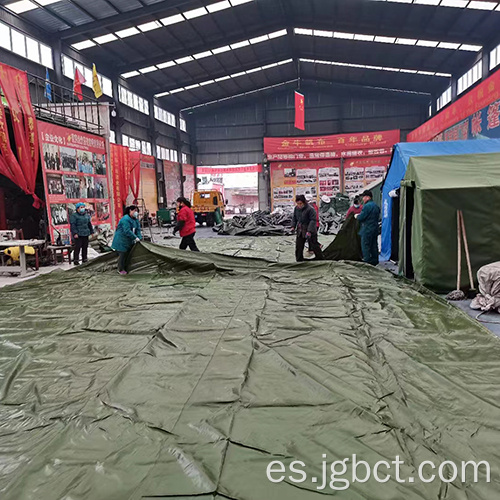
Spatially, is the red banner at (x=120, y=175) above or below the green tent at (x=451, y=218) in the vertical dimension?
above

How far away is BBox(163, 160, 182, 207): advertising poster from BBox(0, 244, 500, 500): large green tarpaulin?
2149 cm

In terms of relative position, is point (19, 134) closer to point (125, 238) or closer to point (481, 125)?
point (125, 238)

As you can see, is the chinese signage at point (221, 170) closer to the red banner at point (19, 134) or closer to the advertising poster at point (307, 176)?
the advertising poster at point (307, 176)

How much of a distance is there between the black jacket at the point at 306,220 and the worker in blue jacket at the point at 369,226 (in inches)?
35.5

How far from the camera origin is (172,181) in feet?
87.6

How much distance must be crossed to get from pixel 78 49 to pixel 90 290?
1684 cm

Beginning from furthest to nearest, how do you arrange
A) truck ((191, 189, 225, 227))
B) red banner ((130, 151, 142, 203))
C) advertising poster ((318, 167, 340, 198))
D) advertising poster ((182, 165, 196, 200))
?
advertising poster ((182, 165, 196, 200)) → advertising poster ((318, 167, 340, 198)) → truck ((191, 189, 225, 227)) → red banner ((130, 151, 142, 203))

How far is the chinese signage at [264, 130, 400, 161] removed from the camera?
2550 cm

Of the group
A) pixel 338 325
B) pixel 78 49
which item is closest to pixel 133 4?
pixel 78 49

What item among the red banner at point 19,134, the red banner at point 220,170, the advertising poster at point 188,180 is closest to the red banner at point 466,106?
the red banner at point 19,134

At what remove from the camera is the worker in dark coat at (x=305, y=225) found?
7720 millimetres

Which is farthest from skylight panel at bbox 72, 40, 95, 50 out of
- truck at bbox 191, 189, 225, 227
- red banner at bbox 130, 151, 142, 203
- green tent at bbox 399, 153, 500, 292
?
green tent at bbox 399, 153, 500, 292

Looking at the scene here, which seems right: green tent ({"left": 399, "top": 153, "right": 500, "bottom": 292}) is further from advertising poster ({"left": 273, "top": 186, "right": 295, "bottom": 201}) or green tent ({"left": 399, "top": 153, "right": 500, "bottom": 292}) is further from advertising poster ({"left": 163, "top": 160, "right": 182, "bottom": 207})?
advertising poster ({"left": 163, "top": 160, "right": 182, "bottom": 207})

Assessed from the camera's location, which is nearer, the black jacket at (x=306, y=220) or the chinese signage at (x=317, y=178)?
the black jacket at (x=306, y=220)
